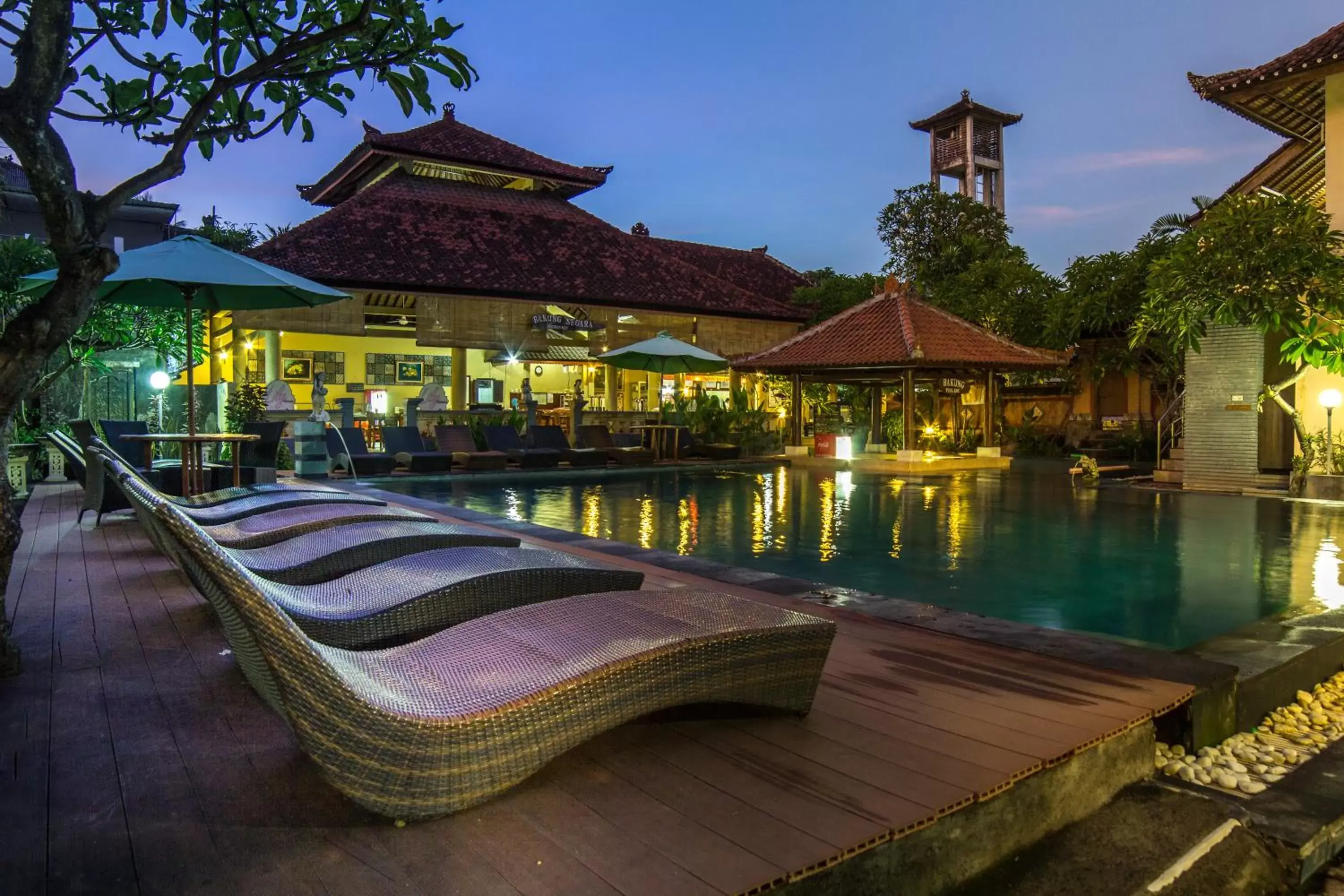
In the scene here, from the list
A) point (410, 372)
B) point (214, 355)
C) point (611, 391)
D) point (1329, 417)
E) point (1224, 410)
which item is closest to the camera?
point (1329, 417)

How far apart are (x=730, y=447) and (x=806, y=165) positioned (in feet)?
330

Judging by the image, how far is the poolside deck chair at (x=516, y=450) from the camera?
1498 cm

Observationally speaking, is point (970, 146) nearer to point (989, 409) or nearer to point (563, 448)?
point (989, 409)

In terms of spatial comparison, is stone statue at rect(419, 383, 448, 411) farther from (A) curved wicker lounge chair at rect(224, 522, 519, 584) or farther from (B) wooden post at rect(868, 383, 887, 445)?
(A) curved wicker lounge chair at rect(224, 522, 519, 584)

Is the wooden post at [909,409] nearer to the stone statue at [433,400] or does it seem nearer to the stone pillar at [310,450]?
the stone statue at [433,400]

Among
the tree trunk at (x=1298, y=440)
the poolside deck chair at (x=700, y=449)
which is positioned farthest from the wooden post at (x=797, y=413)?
the tree trunk at (x=1298, y=440)

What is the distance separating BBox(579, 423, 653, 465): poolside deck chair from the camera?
16266mm

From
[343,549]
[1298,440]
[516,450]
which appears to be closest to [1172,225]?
[1298,440]

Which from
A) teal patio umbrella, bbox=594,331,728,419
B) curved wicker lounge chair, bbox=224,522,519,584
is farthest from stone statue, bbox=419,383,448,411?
curved wicker lounge chair, bbox=224,522,519,584

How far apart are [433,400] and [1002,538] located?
13.1 metres

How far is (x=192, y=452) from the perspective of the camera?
719 cm

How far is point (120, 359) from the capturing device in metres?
12.9

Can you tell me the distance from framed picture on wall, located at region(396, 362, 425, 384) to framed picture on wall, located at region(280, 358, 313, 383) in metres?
2.40

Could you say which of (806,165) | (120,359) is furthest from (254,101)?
(806,165)
